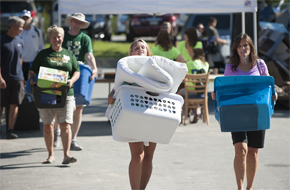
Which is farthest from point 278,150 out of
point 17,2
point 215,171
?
point 17,2

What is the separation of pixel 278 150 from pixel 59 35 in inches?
145

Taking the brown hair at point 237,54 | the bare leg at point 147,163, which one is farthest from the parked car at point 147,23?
the bare leg at point 147,163

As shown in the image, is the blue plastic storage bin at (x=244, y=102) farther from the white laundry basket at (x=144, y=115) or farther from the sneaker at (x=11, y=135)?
the sneaker at (x=11, y=135)

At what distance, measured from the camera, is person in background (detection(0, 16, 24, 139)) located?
27.8 feet

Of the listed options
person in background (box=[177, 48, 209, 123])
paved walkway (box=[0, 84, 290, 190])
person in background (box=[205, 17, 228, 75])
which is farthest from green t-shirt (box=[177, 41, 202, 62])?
person in background (box=[205, 17, 228, 75])

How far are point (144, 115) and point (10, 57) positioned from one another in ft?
16.2

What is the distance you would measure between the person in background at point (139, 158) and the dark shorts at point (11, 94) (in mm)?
3904

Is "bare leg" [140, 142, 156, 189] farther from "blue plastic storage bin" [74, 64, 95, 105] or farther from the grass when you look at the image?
the grass

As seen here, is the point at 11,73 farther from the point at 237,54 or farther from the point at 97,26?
the point at 97,26

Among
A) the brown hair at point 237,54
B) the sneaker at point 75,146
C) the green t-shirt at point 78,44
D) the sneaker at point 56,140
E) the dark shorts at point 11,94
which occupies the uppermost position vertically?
the brown hair at point 237,54

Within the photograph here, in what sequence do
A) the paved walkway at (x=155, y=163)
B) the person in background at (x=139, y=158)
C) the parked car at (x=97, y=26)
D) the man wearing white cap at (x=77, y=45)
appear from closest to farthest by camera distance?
1. the person in background at (x=139, y=158)
2. the paved walkway at (x=155, y=163)
3. the man wearing white cap at (x=77, y=45)
4. the parked car at (x=97, y=26)

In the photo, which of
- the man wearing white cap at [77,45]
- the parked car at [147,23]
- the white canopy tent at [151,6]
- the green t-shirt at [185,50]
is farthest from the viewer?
the parked car at [147,23]

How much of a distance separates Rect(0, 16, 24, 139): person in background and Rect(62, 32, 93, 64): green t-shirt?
112 centimetres

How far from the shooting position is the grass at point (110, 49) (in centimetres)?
2164
